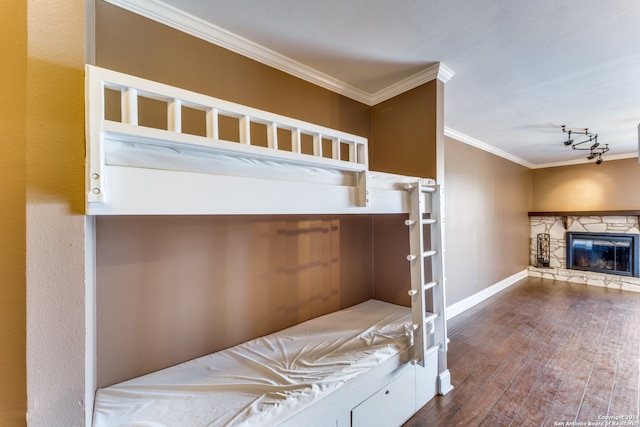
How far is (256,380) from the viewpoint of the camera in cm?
134

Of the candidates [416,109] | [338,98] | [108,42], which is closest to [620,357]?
[416,109]

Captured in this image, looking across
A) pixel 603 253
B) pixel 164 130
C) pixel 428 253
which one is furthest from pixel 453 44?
pixel 603 253

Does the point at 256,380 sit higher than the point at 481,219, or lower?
lower

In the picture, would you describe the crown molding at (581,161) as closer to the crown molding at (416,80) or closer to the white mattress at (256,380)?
the crown molding at (416,80)

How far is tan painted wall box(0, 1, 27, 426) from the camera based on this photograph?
72 centimetres

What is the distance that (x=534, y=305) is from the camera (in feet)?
12.5

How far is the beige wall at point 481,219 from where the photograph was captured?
3441mm

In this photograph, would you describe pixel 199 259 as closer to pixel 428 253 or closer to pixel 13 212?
pixel 13 212

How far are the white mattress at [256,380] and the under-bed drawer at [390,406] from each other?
0.68ft

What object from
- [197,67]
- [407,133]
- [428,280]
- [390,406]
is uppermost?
[197,67]

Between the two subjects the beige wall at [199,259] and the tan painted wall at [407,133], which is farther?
the tan painted wall at [407,133]

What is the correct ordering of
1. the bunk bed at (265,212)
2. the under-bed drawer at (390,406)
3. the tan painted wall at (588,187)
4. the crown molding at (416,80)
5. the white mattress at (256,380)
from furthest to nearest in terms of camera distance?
1. the tan painted wall at (588,187)
2. the crown molding at (416,80)
3. the under-bed drawer at (390,406)
4. the white mattress at (256,380)
5. the bunk bed at (265,212)

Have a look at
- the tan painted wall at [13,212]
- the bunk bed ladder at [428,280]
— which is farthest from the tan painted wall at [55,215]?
the bunk bed ladder at [428,280]

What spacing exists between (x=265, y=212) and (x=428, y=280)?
5.19 ft
